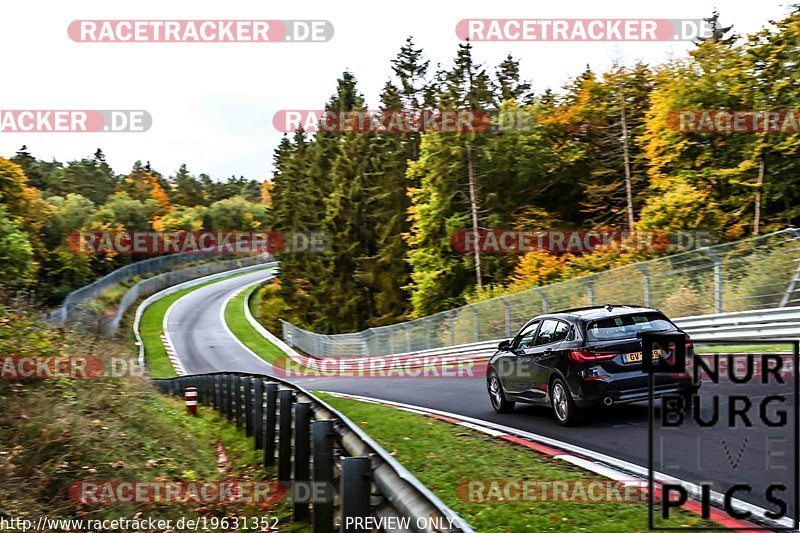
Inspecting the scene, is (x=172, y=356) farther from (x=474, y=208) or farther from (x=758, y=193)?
(x=758, y=193)

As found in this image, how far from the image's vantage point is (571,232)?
4031cm

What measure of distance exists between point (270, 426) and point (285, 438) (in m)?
0.85

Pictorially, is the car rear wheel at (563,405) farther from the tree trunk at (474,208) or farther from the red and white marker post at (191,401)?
the tree trunk at (474,208)

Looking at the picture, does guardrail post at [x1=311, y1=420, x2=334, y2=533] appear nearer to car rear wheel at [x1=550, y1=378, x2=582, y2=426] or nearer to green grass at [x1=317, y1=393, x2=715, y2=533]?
green grass at [x1=317, y1=393, x2=715, y2=533]

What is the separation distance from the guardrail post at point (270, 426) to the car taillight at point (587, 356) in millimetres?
4014

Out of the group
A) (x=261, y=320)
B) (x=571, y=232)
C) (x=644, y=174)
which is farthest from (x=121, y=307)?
(x=644, y=174)

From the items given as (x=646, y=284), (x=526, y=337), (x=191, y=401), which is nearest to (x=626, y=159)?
(x=646, y=284)

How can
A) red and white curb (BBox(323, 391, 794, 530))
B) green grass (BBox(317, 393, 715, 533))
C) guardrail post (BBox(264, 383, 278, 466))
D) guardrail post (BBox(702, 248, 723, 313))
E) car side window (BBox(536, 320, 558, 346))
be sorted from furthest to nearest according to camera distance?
guardrail post (BBox(702, 248, 723, 313)) → car side window (BBox(536, 320, 558, 346)) → guardrail post (BBox(264, 383, 278, 466)) → green grass (BBox(317, 393, 715, 533)) → red and white curb (BBox(323, 391, 794, 530))

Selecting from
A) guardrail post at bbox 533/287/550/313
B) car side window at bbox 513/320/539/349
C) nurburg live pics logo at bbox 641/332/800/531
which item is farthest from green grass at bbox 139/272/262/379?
nurburg live pics logo at bbox 641/332/800/531

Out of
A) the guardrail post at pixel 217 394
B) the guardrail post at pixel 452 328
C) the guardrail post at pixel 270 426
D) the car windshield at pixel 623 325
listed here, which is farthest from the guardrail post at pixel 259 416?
the guardrail post at pixel 452 328

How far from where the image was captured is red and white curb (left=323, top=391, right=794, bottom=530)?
18.9 feet

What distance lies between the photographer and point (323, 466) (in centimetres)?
649

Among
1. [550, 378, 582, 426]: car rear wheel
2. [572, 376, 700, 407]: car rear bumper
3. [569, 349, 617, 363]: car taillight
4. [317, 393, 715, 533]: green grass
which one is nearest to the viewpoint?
[317, 393, 715, 533]: green grass

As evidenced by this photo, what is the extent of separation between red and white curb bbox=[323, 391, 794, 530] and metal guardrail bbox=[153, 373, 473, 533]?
104 inches
